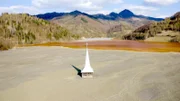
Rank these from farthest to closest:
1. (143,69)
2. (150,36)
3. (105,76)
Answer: (150,36) < (143,69) < (105,76)

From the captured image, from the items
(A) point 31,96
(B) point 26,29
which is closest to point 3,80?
(A) point 31,96

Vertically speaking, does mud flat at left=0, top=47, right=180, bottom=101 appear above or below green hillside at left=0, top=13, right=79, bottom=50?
below

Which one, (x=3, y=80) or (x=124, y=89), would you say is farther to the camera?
(x=3, y=80)

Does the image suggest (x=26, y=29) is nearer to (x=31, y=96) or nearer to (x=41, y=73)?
(x=41, y=73)

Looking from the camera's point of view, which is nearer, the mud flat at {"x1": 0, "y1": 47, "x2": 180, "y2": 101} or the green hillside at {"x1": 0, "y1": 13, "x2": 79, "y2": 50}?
the mud flat at {"x1": 0, "y1": 47, "x2": 180, "y2": 101}

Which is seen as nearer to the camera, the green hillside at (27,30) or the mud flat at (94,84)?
the mud flat at (94,84)

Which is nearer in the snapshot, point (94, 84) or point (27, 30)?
point (94, 84)

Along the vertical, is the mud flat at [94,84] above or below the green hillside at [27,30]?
below

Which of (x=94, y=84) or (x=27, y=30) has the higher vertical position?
(x=27, y=30)
